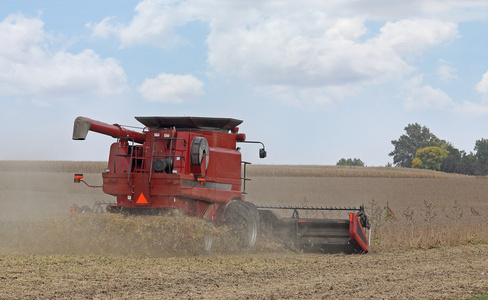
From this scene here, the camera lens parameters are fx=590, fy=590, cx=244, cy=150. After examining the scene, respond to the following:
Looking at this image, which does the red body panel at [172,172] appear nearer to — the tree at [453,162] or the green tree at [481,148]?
the tree at [453,162]

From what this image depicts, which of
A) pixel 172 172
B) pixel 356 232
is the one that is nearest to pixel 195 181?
pixel 172 172

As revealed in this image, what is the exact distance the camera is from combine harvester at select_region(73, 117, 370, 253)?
11.8m

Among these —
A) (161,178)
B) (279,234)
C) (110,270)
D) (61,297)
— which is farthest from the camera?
(279,234)

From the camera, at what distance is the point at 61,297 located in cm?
747

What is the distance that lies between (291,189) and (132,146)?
27991 mm

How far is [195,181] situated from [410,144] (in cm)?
12051

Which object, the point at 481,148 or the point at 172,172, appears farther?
the point at 481,148

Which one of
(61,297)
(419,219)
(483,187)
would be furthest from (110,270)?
(483,187)

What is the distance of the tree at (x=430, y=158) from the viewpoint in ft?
377

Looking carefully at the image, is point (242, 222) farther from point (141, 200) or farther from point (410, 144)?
point (410, 144)

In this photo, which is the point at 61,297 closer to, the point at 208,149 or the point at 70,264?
the point at 70,264

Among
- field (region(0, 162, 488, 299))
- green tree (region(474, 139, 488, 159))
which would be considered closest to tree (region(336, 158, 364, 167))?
green tree (region(474, 139, 488, 159))

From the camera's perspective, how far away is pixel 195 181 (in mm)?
12266

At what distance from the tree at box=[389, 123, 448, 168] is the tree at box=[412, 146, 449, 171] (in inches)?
282
